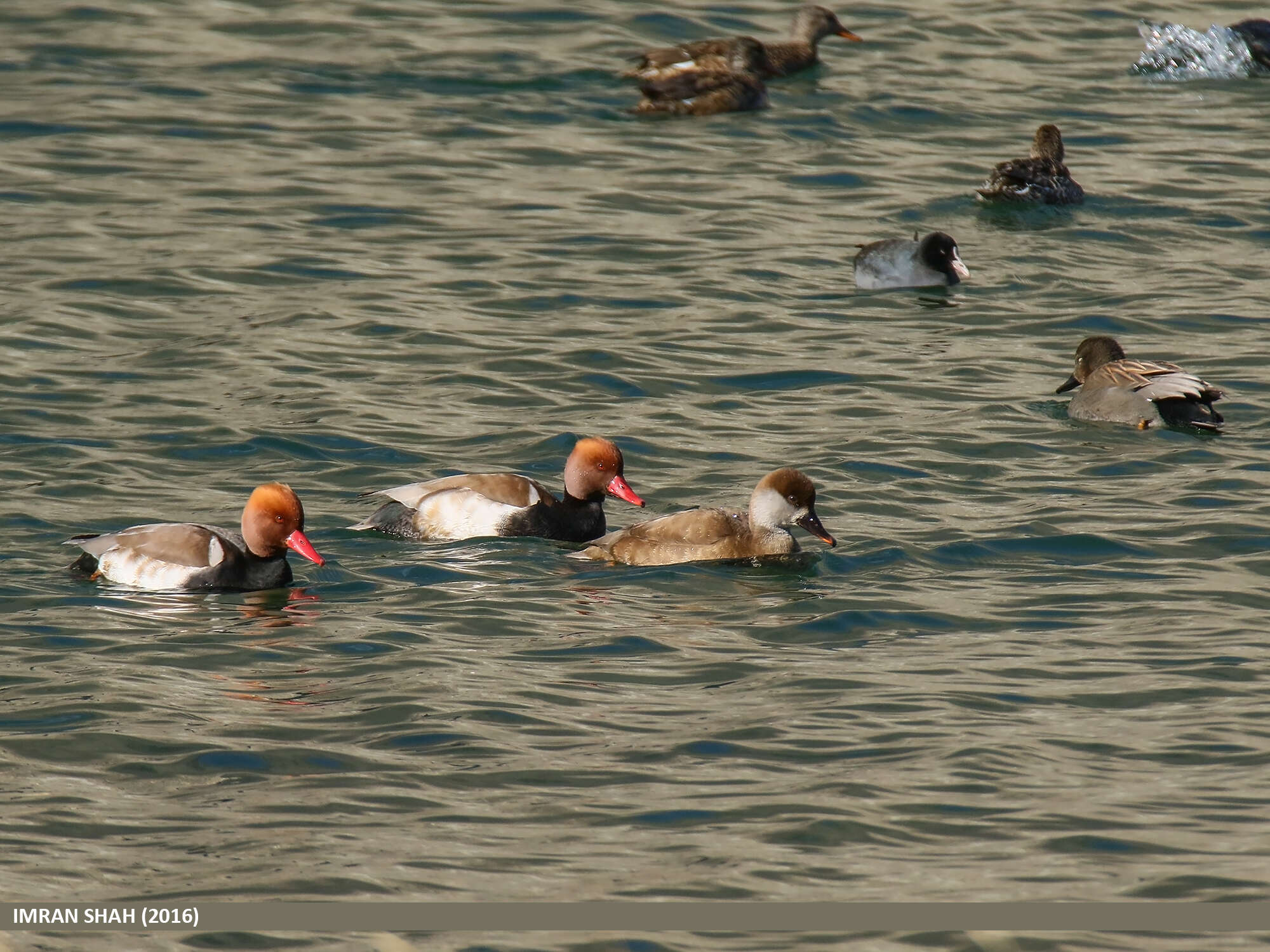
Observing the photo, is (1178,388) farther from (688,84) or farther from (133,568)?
(688,84)

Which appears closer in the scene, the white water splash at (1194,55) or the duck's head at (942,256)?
the duck's head at (942,256)

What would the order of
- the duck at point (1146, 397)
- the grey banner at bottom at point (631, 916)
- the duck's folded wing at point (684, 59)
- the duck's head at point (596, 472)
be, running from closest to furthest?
the grey banner at bottom at point (631, 916) → the duck's head at point (596, 472) → the duck at point (1146, 397) → the duck's folded wing at point (684, 59)

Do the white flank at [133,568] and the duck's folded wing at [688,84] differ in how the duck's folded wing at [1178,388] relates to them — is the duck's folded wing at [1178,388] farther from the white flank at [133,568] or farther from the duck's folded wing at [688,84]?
the duck's folded wing at [688,84]

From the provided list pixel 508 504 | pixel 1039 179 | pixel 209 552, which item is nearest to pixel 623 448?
pixel 508 504

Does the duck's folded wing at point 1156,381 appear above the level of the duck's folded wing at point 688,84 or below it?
below

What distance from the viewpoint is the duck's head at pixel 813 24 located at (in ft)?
75.5

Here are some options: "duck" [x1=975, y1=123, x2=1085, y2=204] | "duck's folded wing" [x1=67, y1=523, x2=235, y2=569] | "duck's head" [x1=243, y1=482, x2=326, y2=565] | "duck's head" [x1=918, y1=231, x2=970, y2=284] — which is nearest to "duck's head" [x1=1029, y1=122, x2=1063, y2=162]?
"duck" [x1=975, y1=123, x2=1085, y2=204]

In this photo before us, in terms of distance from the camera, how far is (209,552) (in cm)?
987

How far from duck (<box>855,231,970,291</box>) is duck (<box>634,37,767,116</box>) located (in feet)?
17.4

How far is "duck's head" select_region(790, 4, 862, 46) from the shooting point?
23016 millimetres

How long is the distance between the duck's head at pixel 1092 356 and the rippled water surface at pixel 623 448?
0.24 m

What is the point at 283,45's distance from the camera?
75.2ft

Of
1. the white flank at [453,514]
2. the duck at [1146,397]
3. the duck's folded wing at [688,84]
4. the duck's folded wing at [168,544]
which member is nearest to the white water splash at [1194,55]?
the duck's folded wing at [688,84]

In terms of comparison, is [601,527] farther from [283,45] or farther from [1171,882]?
[283,45]
